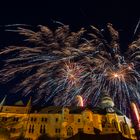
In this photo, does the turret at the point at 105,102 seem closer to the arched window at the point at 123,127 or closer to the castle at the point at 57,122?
the castle at the point at 57,122

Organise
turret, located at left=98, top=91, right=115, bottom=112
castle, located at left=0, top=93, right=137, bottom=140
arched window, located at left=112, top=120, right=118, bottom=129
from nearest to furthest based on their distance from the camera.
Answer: castle, located at left=0, top=93, right=137, bottom=140 < arched window, located at left=112, top=120, right=118, bottom=129 < turret, located at left=98, top=91, right=115, bottom=112

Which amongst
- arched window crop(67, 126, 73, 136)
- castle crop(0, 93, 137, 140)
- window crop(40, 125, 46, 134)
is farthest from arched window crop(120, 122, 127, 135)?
window crop(40, 125, 46, 134)

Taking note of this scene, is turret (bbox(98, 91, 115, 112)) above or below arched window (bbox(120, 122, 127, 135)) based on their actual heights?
above

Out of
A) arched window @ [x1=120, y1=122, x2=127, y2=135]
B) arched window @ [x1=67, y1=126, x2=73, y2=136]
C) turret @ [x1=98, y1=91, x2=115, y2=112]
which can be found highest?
turret @ [x1=98, y1=91, x2=115, y2=112]

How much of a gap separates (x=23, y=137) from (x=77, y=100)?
1111 inches

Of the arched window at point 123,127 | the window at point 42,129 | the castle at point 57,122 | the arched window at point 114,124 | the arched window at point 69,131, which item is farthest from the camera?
the arched window at point 123,127

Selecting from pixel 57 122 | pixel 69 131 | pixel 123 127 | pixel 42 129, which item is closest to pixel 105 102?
pixel 123 127

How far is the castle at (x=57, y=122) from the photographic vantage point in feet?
178

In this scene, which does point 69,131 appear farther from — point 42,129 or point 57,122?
point 42,129

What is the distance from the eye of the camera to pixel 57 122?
5806cm

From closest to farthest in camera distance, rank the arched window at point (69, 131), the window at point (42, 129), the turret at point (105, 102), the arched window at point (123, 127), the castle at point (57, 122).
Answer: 1. the castle at point (57, 122)
2. the window at point (42, 129)
3. the arched window at point (69, 131)
4. the arched window at point (123, 127)
5. the turret at point (105, 102)

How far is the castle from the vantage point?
54312 millimetres

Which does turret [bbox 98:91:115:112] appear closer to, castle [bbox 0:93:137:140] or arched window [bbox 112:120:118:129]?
castle [bbox 0:93:137:140]

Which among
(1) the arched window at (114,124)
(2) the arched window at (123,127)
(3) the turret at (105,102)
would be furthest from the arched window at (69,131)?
(3) the turret at (105,102)
